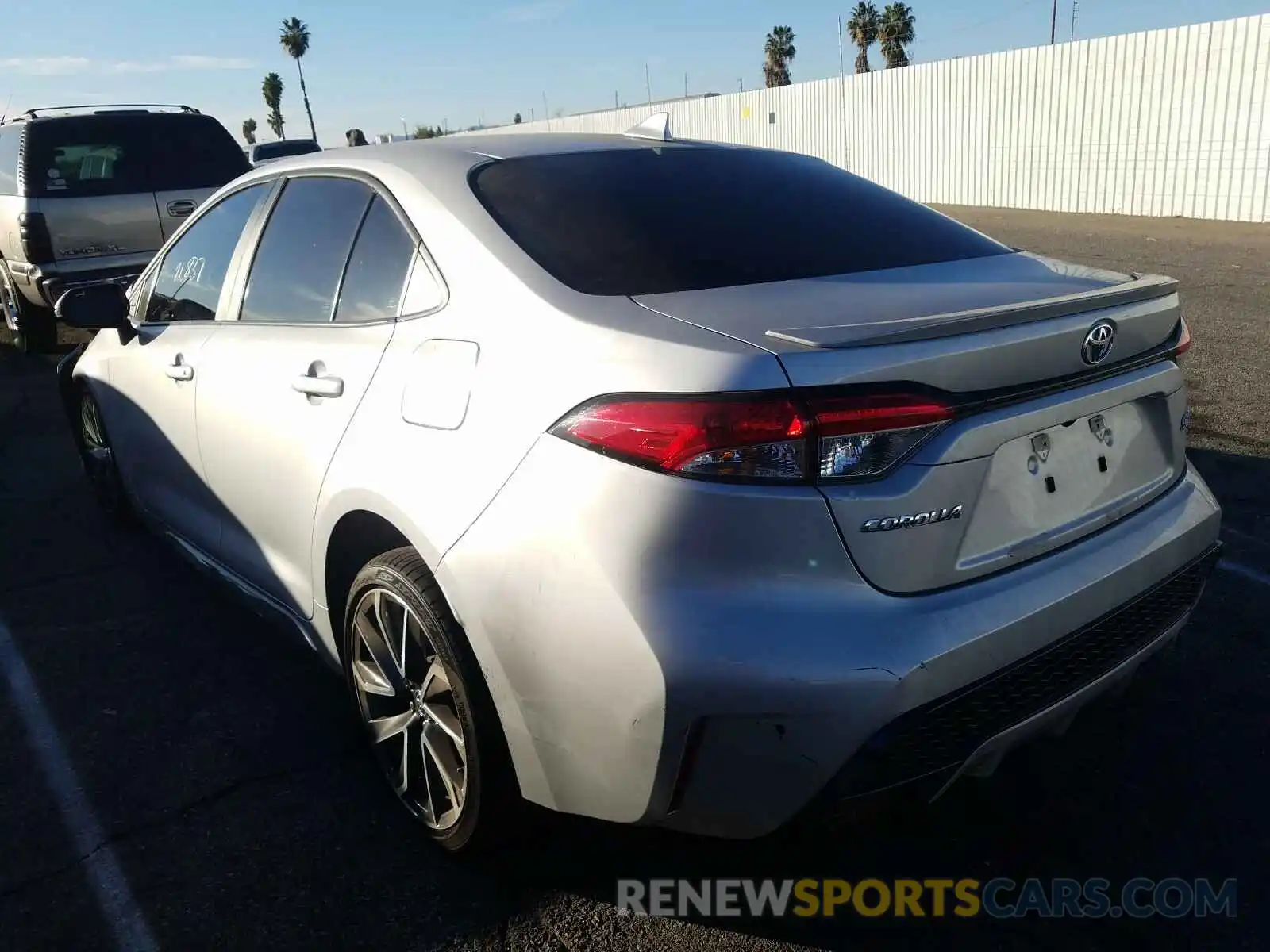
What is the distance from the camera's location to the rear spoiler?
1.95 m

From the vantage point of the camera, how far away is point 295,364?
293cm

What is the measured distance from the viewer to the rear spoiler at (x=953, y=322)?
195 centimetres

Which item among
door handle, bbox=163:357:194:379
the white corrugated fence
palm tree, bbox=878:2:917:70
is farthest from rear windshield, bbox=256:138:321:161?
palm tree, bbox=878:2:917:70

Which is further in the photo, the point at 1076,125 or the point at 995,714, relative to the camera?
the point at 1076,125

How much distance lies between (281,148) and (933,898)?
18.1 meters

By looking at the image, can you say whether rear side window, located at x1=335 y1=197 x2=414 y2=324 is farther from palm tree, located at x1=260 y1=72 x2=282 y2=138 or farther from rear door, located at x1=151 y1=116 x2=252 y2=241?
palm tree, located at x1=260 y1=72 x2=282 y2=138

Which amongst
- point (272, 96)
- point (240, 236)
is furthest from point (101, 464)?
point (272, 96)

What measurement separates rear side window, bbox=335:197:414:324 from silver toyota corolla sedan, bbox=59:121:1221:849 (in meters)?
0.01

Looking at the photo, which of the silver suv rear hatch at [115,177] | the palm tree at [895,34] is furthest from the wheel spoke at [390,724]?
the palm tree at [895,34]

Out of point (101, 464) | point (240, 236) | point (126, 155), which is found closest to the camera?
point (240, 236)

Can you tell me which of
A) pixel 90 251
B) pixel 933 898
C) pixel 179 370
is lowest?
pixel 933 898

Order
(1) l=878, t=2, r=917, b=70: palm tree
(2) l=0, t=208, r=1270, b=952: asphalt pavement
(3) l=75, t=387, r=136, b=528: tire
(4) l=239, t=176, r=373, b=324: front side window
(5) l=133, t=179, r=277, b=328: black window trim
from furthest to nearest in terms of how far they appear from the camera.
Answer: (1) l=878, t=2, r=917, b=70: palm tree, (3) l=75, t=387, r=136, b=528: tire, (5) l=133, t=179, r=277, b=328: black window trim, (4) l=239, t=176, r=373, b=324: front side window, (2) l=0, t=208, r=1270, b=952: asphalt pavement

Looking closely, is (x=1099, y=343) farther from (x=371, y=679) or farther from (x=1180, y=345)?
(x=371, y=679)

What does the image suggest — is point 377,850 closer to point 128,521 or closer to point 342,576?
point 342,576
